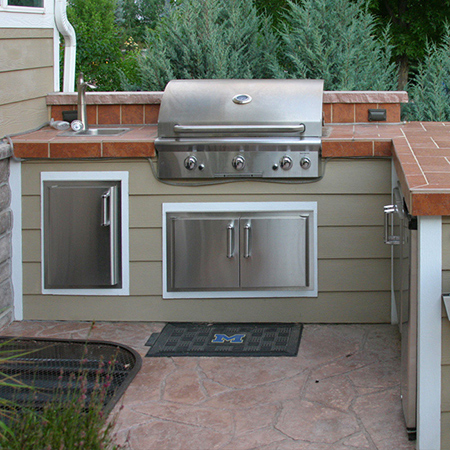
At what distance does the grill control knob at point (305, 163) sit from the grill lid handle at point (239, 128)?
0.50ft

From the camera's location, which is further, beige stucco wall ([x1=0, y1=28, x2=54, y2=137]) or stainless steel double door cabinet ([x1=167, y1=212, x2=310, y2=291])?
beige stucco wall ([x1=0, y1=28, x2=54, y2=137])

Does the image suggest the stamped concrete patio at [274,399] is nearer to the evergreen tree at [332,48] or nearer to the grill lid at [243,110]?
the grill lid at [243,110]

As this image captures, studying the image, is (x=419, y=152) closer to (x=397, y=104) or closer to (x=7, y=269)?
(x=397, y=104)

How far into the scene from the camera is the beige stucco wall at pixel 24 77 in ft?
12.6

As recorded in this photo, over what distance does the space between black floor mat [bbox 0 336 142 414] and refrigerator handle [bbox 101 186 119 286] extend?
1.48 ft

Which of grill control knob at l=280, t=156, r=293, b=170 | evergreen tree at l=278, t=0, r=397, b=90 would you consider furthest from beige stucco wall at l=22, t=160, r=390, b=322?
evergreen tree at l=278, t=0, r=397, b=90

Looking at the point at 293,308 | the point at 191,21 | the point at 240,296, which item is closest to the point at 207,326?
the point at 240,296

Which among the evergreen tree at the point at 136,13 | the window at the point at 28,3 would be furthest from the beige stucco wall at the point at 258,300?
the evergreen tree at the point at 136,13

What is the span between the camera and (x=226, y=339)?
3615mm

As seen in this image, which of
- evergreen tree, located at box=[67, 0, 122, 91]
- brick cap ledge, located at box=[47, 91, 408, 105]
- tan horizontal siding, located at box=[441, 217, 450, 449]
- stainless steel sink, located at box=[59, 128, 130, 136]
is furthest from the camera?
evergreen tree, located at box=[67, 0, 122, 91]

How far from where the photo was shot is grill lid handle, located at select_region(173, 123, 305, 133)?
3.67 meters

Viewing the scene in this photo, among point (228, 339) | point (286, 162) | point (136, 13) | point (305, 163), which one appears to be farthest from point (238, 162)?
point (136, 13)

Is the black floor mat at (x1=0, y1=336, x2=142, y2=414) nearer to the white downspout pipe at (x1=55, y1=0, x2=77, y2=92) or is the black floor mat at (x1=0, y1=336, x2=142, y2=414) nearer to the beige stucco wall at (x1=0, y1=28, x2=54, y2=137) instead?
the beige stucco wall at (x1=0, y1=28, x2=54, y2=137)

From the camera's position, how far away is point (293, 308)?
3826 millimetres
